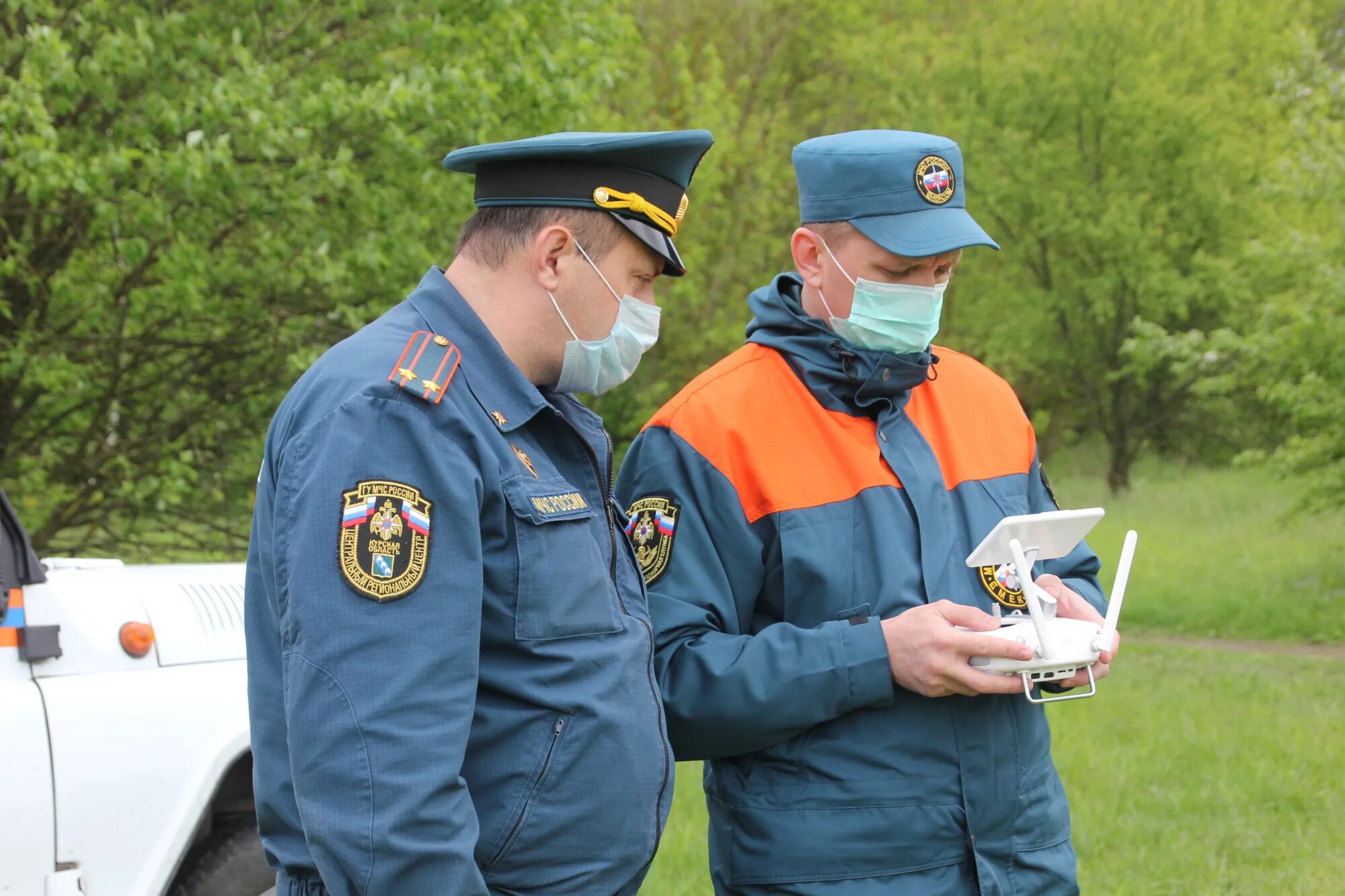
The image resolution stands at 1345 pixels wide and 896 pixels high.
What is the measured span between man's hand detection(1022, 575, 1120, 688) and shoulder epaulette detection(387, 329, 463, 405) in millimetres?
1230

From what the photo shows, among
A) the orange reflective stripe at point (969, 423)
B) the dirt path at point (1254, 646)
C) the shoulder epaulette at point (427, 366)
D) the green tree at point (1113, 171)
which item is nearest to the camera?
the shoulder epaulette at point (427, 366)

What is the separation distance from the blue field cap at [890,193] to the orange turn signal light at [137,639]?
2039 mm

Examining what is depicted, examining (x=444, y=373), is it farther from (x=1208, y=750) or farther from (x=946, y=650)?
(x=1208, y=750)

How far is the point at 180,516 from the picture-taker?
9273 mm

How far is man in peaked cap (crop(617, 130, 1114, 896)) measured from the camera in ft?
8.20

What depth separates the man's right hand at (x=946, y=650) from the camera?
2.41 metres

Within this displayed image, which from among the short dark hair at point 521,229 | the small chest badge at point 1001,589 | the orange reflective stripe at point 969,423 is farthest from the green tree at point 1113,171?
the short dark hair at point 521,229

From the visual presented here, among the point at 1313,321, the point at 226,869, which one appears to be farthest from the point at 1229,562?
the point at 226,869

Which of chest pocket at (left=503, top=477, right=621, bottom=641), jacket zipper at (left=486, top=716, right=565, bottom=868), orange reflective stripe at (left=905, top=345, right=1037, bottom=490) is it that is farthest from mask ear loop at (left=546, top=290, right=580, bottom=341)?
orange reflective stripe at (left=905, top=345, right=1037, bottom=490)

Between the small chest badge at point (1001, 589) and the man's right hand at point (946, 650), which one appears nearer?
the man's right hand at point (946, 650)

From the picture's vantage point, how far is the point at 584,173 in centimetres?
215

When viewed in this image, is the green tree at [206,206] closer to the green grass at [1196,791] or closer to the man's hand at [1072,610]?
the green grass at [1196,791]

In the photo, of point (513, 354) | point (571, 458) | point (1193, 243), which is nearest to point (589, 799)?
point (571, 458)

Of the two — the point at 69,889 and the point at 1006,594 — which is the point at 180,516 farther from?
the point at 1006,594
